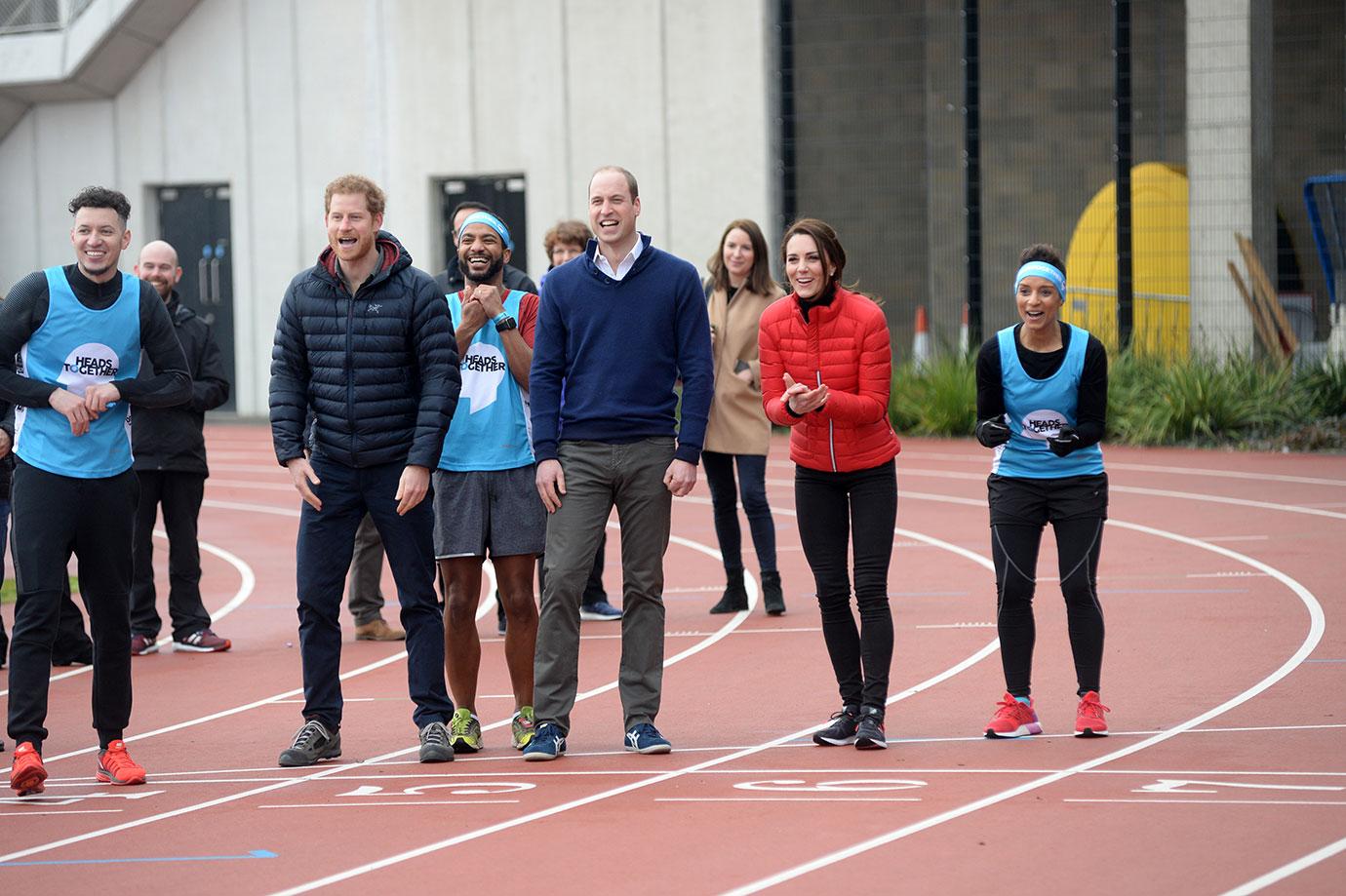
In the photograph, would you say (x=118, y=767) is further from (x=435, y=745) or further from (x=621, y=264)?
(x=621, y=264)

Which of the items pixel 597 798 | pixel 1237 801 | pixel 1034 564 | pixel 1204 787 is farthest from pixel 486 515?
pixel 1237 801

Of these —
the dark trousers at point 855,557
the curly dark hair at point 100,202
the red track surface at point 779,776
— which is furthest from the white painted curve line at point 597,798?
the curly dark hair at point 100,202

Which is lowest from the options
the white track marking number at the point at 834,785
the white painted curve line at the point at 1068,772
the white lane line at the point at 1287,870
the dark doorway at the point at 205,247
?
the white track marking number at the point at 834,785

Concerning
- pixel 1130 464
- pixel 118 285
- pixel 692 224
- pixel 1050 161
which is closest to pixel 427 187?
pixel 692 224

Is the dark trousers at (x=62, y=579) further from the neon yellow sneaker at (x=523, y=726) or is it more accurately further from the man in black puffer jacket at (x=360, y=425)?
the neon yellow sneaker at (x=523, y=726)

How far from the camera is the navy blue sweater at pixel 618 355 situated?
7434 mm

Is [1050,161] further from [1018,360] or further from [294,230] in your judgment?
[1018,360]

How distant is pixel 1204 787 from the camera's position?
6488 millimetres

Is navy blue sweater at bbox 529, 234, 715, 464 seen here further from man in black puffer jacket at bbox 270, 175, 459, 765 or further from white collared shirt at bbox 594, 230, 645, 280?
man in black puffer jacket at bbox 270, 175, 459, 765

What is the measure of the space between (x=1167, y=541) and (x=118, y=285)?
8605mm

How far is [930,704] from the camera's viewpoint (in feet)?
27.3

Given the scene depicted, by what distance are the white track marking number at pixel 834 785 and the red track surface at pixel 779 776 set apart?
2 centimetres

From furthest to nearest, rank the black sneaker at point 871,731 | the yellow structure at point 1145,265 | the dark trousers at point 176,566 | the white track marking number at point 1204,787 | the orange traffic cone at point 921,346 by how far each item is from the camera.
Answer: the orange traffic cone at point 921,346
the yellow structure at point 1145,265
the dark trousers at point 176,566
the black sneaker at point 871,731
the white track marking number at point 1204,787

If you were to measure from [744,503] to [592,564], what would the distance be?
12.3 feet
